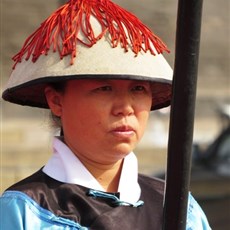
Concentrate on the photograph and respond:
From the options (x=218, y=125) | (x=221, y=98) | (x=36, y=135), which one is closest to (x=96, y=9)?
(x=36, y=135)

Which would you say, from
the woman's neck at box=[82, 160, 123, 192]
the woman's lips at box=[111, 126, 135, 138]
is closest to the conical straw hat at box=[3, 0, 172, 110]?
the woman's lips at box=[111, 126, 135, 138]

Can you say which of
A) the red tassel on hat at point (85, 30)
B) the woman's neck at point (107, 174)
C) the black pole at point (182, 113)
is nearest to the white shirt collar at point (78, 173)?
the woman's neck at point (107, 174)

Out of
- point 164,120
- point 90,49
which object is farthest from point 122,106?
point 164,120

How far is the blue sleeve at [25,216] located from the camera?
2051 mm

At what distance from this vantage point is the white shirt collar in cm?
221

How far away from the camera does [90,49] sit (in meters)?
2.11

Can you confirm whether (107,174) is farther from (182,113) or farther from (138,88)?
(182,113)

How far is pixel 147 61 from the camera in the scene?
2145mm

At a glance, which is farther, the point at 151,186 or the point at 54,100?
the point at 151,186

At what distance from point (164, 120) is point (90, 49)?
14.1 m

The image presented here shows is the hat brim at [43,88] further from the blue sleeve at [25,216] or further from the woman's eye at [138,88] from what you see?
the blue sleeve at [25,216]

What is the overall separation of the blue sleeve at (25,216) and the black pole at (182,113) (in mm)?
420

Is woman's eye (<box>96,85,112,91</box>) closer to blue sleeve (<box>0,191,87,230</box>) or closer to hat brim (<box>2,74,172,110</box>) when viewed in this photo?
hat brim (<box>2,74,172,110</box>)

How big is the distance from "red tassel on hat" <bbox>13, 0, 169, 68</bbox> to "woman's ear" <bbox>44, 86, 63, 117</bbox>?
12 cm
